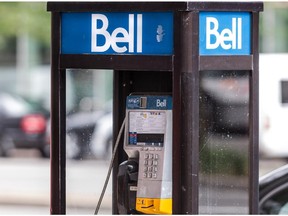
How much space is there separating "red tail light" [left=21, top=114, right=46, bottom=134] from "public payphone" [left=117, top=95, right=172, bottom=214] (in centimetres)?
1238

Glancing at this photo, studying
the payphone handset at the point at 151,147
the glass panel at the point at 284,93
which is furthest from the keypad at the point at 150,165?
the glass panel at the point at 284,93

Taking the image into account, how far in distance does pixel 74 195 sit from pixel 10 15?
1787 cm

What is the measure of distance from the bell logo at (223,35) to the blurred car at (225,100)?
0.42 ft

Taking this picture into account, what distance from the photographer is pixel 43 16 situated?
22.3m

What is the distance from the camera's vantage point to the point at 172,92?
3975 mm

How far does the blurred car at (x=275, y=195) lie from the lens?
496 centimetres

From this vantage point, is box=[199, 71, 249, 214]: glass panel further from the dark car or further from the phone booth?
the dark car

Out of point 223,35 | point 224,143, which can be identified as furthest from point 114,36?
point 224,143

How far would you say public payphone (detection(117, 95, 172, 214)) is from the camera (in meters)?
→ 4.18

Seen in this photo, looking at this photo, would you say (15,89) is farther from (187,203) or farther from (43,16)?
(187,203)

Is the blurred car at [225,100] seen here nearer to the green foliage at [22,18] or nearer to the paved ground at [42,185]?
the paved ground at [42,185]

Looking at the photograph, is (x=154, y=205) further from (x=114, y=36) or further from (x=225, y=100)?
(x=114, y=36)

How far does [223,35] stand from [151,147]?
68 cm

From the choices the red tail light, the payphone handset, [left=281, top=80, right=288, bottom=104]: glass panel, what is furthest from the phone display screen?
the red tail light
